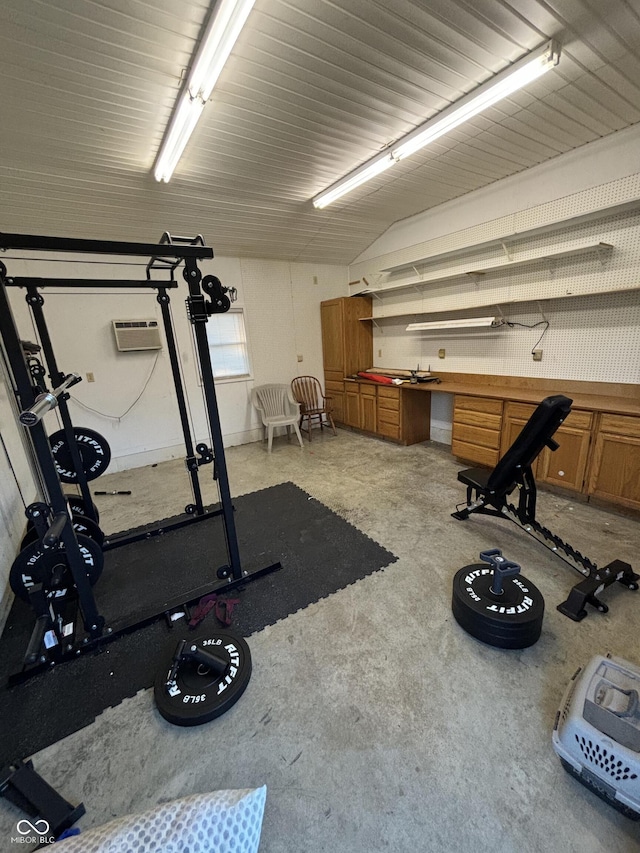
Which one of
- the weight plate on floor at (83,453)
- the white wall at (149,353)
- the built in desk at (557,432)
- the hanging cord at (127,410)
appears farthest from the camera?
the hanging cord at (127,410)

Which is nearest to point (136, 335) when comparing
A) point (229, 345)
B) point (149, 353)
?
point (149, 353)

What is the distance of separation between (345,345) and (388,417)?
148cm

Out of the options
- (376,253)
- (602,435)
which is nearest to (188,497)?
(602,435)

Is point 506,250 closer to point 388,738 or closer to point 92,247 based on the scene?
point 92,247

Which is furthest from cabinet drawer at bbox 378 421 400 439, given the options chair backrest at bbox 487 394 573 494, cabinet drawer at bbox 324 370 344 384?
chair backrest at bbox 487 394 573 494

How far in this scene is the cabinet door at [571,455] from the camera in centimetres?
295

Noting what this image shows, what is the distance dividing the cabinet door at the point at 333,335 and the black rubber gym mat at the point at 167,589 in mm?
2917

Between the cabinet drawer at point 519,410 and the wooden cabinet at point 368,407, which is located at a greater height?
the cabinet drawer at point 519,410

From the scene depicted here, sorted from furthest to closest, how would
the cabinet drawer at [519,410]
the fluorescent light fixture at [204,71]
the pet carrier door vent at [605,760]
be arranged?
the cabinet drawer at [519,410]
the fluorescent light fixture at [204,71]
the pet carrier door vent at [605,760]

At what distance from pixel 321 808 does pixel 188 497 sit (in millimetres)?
2955

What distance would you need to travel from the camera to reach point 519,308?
3.84 m

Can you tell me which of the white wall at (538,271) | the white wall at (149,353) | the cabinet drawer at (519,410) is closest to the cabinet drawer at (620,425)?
the cabinet drawer at (519,410)

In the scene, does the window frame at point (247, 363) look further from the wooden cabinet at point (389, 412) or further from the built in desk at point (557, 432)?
the wooden cabinet at point (389, 412)

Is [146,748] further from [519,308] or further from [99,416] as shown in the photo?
[519,308]
